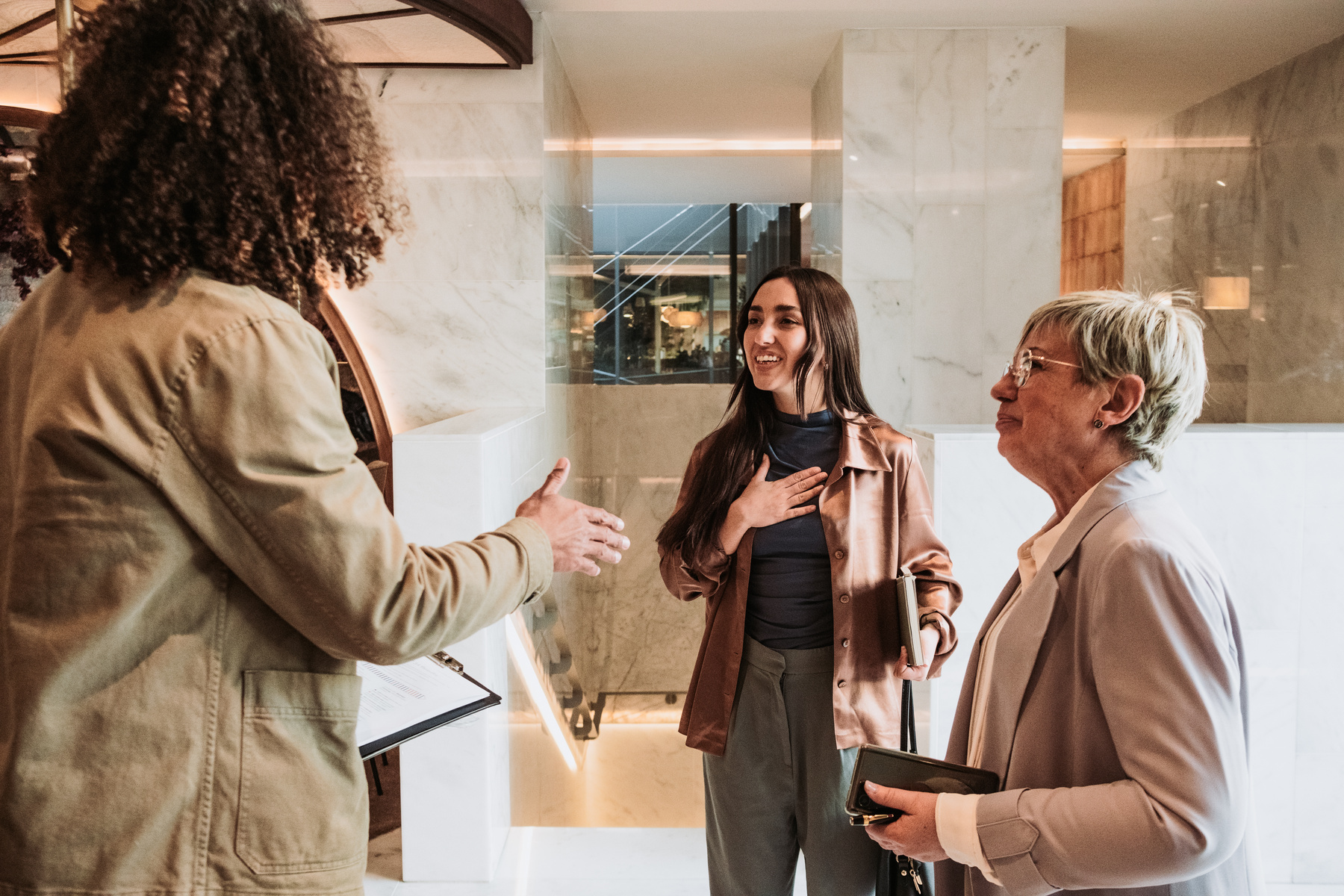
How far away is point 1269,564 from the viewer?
9.42ft

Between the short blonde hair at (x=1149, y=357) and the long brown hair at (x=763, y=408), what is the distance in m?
0.95

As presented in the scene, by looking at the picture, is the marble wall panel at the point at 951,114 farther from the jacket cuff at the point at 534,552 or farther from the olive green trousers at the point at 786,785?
the jacket cuff at the point at 534,552

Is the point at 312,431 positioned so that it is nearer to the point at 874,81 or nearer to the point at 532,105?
the point at 532,105

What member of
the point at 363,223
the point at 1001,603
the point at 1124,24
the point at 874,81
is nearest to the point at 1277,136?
the point at 1124,24

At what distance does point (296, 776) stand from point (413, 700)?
333mm

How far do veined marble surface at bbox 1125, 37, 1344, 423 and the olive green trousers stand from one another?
3.88m

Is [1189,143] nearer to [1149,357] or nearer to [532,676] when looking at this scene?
[532,676]

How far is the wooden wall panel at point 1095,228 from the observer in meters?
6.98

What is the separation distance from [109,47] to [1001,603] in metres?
1.31

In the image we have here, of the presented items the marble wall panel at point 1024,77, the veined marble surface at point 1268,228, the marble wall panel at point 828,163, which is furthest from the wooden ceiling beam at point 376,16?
the veined marble surface at point 1268,228

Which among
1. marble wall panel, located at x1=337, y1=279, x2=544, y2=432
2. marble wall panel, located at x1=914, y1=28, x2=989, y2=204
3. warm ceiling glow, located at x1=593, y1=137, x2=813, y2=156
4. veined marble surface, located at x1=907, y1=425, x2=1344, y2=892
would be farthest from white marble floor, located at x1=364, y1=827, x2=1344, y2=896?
warm ceiling glow, located at x1=593, y1=137, x2=813, y2=156

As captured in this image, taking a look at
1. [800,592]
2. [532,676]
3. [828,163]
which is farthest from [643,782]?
[800,592]

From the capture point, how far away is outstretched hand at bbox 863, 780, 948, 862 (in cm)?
117

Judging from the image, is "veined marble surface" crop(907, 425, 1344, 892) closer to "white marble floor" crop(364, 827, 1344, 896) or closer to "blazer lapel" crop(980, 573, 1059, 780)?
"white marble floor" crop(364, 827, 1344, 896)
